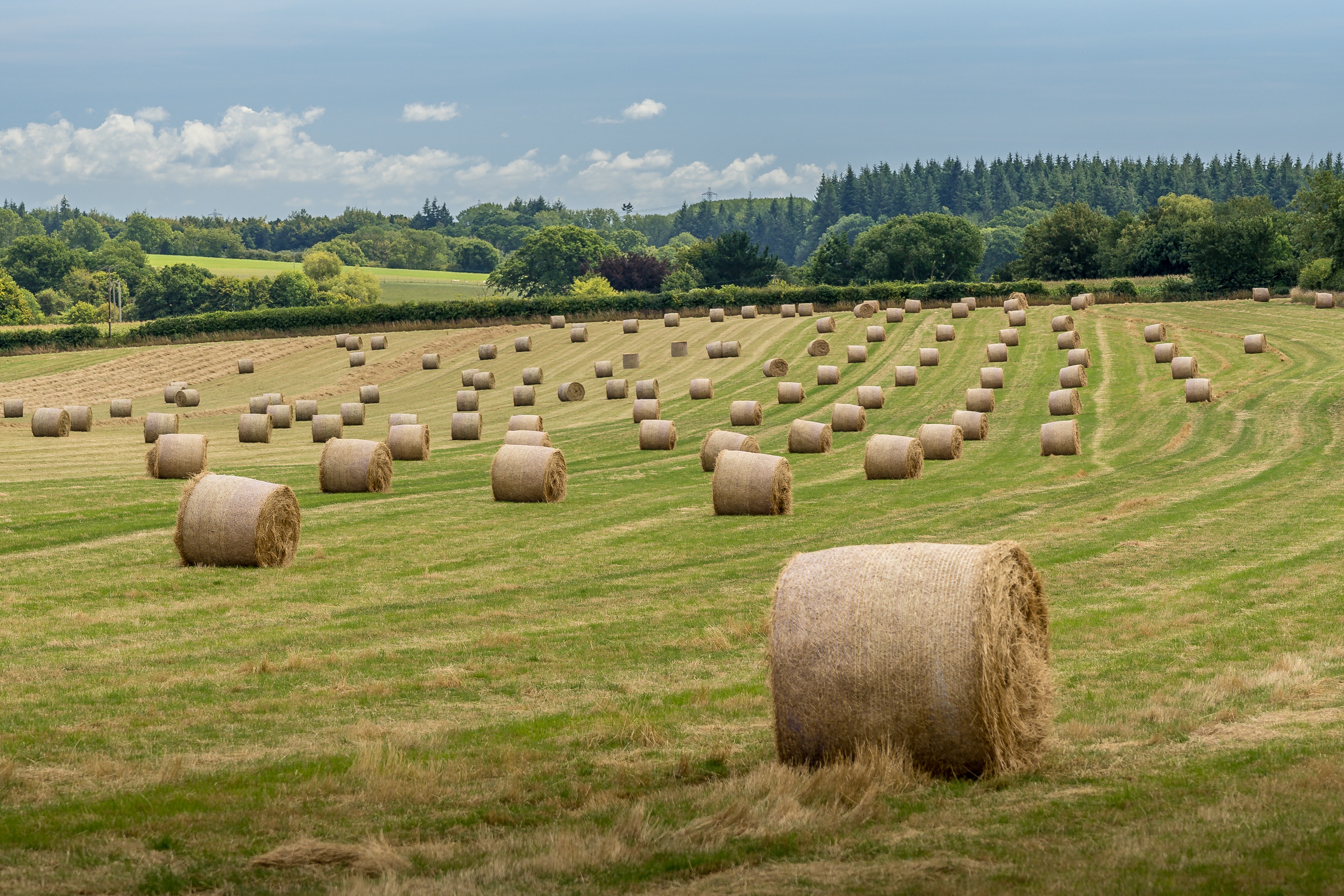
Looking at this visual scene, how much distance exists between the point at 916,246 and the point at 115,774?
147529 mm

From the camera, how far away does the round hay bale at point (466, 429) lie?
51.8 meters

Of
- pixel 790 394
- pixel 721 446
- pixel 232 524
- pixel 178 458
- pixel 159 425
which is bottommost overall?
pixel 790 394

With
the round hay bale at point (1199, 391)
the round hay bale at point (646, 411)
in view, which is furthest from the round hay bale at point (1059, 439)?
the round hay bale at point (646, 411)

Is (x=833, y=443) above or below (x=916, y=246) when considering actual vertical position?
below

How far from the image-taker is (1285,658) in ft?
51.3

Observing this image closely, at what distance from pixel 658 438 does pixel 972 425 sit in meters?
10.5

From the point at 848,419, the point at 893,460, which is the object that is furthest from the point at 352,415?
the point at 893,460

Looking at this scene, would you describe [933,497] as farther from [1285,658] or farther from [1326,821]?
[1326,821]

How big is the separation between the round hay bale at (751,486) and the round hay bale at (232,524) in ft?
32.9

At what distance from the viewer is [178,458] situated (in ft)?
123

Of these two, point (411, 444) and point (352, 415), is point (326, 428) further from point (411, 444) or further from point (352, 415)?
point (411, 444)

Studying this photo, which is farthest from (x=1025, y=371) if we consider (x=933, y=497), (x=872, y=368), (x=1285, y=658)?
(x=1285, y=658)

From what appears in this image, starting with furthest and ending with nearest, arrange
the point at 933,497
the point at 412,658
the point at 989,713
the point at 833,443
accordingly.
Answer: the point at 833,443 → the point at 933,497 → the point at 412,658 → the point at 989,713

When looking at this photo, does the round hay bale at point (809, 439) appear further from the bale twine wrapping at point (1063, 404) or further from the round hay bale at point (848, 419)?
the bale twine wrapping at point (1063, 404)
